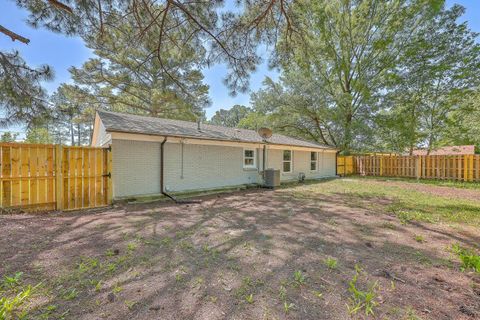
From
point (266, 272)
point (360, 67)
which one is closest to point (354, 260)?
point (266, 272)

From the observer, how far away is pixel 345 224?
15.8 ft

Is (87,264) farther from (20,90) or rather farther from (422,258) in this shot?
(20,90)

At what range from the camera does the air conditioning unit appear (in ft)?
34.4

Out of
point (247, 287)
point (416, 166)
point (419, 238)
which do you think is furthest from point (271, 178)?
point (416, 166)

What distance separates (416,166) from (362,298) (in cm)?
1681

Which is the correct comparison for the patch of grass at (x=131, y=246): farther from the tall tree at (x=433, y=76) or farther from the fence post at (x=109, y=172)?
the tall tree at (x=433, y=76)

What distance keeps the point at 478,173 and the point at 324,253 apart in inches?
624

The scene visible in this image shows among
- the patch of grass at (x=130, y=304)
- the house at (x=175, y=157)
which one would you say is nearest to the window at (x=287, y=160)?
the house at (x=175, y=157)

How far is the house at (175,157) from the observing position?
683 cm

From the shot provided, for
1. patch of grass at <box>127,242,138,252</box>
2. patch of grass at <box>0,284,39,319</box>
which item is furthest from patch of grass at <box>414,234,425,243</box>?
patch of grass at <box>0,284,39,319</box>

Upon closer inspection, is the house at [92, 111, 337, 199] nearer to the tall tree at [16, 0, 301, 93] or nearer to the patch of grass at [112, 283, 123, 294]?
the tall tree at [16, 0, 301, 93]

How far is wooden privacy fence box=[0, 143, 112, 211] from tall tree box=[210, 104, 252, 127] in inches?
1458

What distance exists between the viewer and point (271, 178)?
10.5 m

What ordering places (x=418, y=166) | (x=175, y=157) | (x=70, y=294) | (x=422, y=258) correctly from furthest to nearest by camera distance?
(x=418, y=166) < (x=175, y=157) < (x=422, y=258) < (x=70, y=294)
